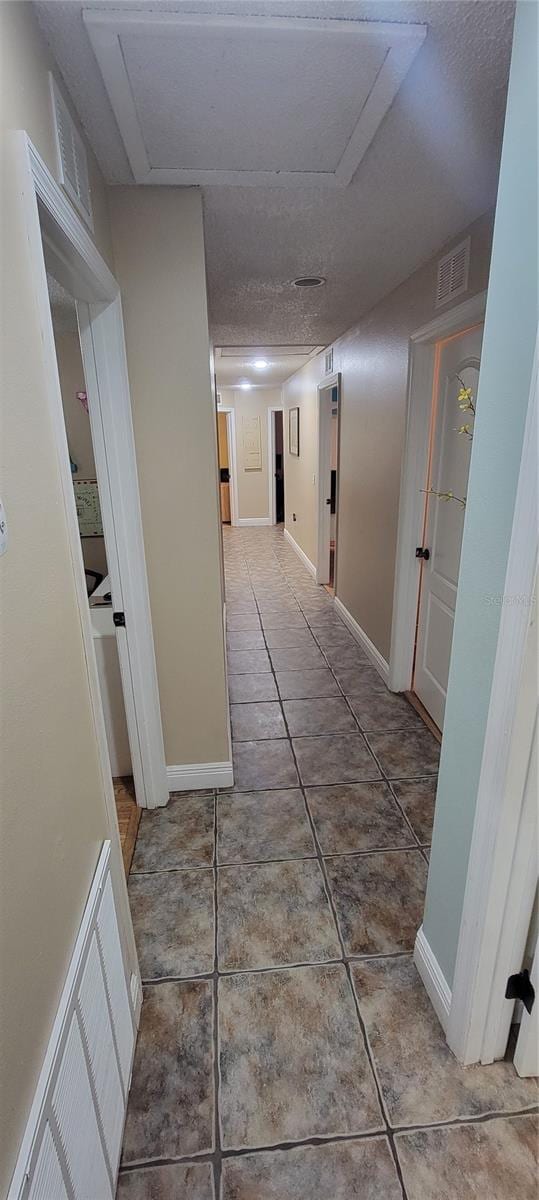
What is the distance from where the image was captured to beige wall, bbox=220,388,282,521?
27.7 ft

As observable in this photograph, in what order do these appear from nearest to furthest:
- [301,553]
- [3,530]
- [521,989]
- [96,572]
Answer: [3,530], [521,989], [96,572], [301,553]

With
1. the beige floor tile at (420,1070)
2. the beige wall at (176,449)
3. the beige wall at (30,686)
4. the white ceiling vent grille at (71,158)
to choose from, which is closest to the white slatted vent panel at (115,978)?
the beige wall at (30,686)

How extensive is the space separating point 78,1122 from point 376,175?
7.92 feet

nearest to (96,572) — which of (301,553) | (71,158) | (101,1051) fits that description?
(71,158)

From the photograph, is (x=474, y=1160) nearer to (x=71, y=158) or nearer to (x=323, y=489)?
(x=71, y=158)

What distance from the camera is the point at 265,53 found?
111 cm

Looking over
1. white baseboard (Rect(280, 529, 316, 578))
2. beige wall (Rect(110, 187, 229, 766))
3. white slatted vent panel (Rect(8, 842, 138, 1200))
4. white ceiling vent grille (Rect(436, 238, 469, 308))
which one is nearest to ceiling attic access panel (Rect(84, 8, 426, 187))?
beige wall (Rect(110, 187, 229, 766))

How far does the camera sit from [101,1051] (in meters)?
1.06

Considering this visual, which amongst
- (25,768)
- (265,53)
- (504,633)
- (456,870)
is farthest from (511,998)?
(265,53)

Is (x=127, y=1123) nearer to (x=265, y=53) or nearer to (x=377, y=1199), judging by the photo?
(x=377, y=1199)

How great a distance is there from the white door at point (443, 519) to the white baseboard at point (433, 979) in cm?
108

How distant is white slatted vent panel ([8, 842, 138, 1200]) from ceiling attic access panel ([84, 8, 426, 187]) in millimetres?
1741

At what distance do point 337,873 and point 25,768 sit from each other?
1.51 m

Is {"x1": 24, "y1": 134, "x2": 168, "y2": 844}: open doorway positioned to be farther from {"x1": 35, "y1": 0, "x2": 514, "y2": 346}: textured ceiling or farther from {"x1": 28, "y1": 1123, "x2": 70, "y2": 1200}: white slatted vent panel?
{"x1": 28, "y1": 1123, "x2": 70, "y2": 1200}: white slatted vent panel
